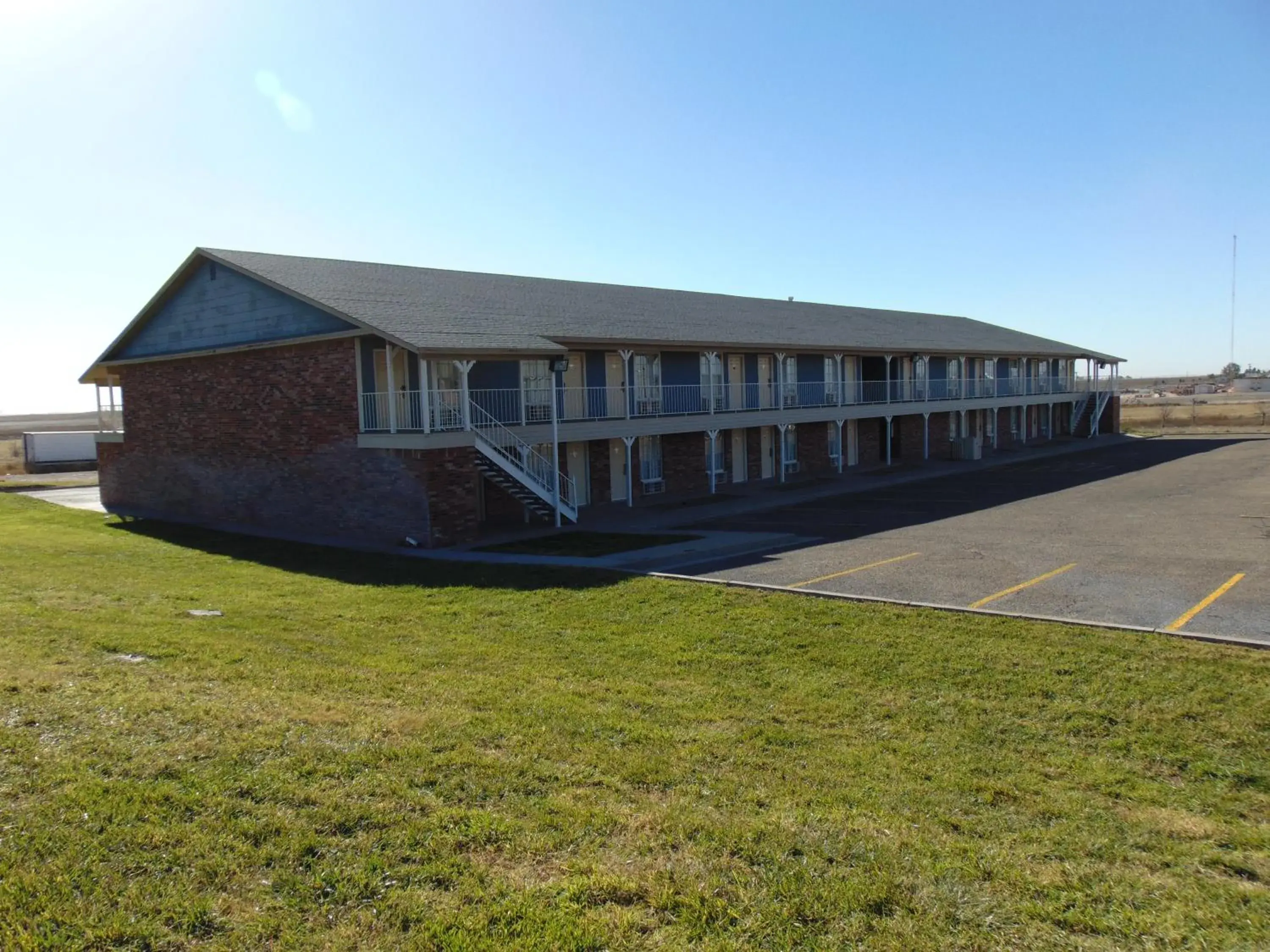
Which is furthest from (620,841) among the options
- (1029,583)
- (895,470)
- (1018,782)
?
(895,470)

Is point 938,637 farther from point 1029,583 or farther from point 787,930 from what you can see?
point 787,930

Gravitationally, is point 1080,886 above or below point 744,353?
below

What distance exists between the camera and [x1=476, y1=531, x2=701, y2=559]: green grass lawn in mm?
17734

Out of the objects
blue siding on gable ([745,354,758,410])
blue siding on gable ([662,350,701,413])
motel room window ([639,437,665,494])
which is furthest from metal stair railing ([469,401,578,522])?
blue siding on gable ([745,354,758,410])

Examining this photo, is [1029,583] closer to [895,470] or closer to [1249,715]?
[1249,715]

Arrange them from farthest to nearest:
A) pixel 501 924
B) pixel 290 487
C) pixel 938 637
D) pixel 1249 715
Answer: pixel 290 487 → pixel 938 637 → pixel 1249 715 → pixel 501 924

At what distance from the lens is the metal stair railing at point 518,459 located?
19922 mm

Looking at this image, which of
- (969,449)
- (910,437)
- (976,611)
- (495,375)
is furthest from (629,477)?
(969,449)

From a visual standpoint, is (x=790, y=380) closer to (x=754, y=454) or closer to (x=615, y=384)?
(x=754, y=454)

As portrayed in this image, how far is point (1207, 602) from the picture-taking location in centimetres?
1176

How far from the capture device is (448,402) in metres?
21.1

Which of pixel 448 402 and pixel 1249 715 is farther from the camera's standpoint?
pixel 448 402

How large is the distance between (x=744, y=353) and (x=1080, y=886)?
25429 mm

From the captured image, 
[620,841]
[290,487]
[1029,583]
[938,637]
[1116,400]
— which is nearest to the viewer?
[620,841]
